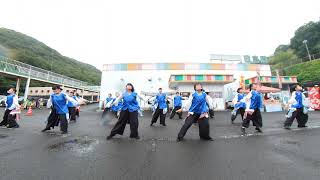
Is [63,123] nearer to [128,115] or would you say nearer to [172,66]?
[128,115]

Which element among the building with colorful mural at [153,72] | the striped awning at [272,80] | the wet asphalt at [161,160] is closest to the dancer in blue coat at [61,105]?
the wet asphalt at [161,160]

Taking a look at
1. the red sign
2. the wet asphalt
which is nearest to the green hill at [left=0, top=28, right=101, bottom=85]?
the red sign

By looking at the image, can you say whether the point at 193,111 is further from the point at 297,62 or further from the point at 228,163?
the point at 297,62

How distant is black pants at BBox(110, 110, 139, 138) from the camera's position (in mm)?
7035

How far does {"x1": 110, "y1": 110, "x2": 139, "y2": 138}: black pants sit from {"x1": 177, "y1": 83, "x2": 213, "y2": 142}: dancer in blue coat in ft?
4.39

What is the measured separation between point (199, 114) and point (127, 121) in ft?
7.03

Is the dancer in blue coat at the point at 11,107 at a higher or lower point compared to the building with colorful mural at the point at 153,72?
lower

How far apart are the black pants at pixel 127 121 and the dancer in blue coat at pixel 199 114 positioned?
4.39 ft

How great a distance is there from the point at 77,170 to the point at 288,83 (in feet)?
123

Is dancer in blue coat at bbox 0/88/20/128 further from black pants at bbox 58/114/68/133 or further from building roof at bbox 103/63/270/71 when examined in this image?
building roof at bbox 103/63/270/71

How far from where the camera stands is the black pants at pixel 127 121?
7035mm

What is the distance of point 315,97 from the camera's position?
20.6 m

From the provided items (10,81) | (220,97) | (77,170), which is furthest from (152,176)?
(10,81)

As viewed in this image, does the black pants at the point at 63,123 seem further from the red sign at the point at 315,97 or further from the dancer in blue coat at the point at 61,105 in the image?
the red sign at the point at 315,97
